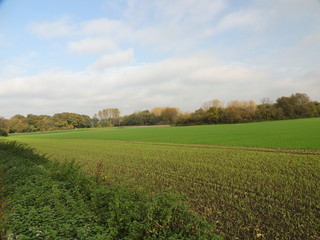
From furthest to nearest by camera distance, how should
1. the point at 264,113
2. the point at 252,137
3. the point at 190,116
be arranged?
the point at 190,116 < the point at 264,113 < the point at 252,137

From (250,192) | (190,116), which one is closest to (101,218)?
(250,192)

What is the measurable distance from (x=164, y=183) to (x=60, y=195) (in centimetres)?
576

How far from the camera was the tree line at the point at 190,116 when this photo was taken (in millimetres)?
99875

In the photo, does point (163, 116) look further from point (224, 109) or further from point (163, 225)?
point (163, 225)

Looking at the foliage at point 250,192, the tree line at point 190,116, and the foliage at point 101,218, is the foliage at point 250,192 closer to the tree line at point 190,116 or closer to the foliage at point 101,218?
the foliage at point 101,218

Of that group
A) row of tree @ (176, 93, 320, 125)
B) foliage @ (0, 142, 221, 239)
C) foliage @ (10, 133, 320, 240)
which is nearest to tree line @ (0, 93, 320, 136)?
row of tree @ (176, 93, 320, 125)

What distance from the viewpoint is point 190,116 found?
10931 cm

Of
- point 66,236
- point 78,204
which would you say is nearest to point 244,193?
point 78,204

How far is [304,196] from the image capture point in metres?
7.73

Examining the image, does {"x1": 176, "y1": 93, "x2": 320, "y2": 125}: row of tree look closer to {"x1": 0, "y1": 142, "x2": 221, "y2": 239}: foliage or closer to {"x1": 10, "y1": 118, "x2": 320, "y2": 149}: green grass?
{"x1": 10, "y1": 118, "x2": 320, "y2": 149}: green grass

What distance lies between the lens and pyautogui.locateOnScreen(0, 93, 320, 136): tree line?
328 ft

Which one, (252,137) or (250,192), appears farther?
(252,137)

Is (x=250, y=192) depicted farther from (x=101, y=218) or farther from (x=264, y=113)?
(x=264, y=113)

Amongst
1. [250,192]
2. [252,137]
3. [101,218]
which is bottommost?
[250,192]
